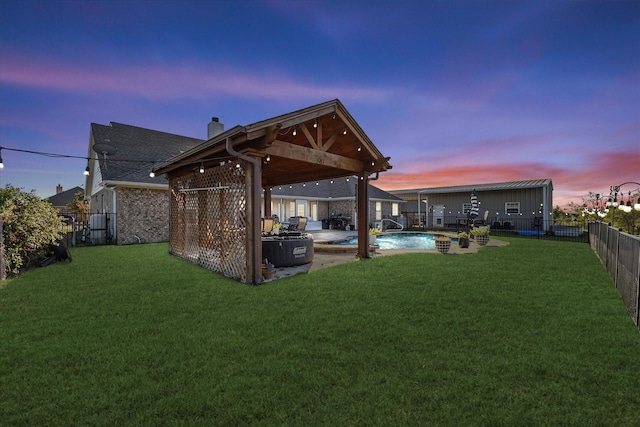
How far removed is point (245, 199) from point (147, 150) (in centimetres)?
1306

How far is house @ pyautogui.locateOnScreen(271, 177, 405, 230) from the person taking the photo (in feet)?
72.3

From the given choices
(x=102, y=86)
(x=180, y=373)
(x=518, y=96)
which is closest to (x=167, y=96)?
(x=102, y=86)

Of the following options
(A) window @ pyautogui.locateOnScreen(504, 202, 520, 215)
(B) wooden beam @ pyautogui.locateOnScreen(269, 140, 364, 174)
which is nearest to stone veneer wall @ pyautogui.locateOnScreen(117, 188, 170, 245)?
(B) wooden beam @ pyautogui.locateOnScreen(269, 140, 364, 174)

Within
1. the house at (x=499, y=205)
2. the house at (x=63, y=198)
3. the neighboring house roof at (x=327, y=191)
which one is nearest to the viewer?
the house at (x=499, y=205)

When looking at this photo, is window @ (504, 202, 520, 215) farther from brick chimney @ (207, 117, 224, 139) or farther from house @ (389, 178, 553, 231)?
brick chimney @ (207, 117, 224, 139)

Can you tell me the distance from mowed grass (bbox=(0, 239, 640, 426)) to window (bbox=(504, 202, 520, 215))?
17428 mm

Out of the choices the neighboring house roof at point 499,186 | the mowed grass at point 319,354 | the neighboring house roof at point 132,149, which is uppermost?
the neighboring house roof at point 132,149

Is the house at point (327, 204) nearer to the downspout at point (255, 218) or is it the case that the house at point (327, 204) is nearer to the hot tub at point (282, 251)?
the hot tub at point (282, 251)

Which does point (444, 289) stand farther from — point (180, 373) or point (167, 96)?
point (167, 96)

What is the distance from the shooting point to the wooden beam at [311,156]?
6516mm

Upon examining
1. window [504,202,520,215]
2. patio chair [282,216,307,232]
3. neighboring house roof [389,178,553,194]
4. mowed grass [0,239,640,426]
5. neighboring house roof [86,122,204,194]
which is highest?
neighboring house roof [86,122,204,194]

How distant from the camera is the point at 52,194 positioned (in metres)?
43.3

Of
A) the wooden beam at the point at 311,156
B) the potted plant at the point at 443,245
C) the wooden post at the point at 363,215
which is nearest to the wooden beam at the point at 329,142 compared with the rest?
the wooden beam at the point at 311,156

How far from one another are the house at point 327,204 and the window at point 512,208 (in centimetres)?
761
